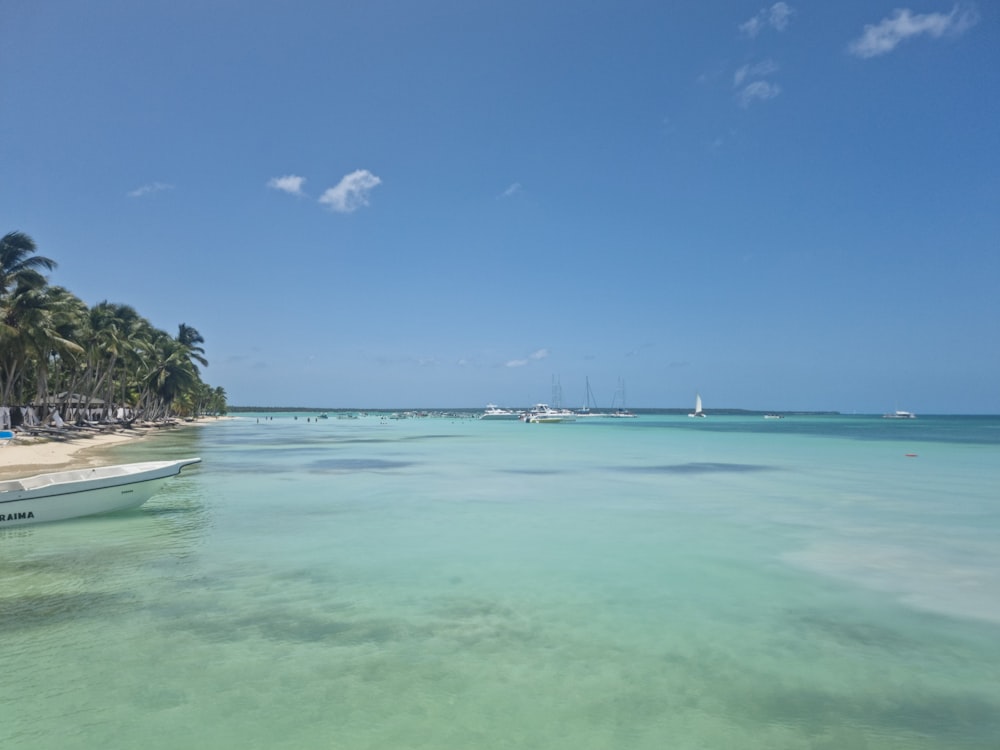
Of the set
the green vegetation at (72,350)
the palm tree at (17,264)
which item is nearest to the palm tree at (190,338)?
the green vegetation at (72,350)

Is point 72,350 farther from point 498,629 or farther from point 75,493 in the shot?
point 498,629

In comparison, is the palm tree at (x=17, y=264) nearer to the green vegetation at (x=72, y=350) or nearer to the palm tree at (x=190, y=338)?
the green vegetation at (x=72, y=350)

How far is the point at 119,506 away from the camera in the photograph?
1191 centimetres

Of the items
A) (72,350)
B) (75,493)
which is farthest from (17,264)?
(75,493)

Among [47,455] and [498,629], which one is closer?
[498,629]

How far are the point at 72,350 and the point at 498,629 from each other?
36467 millimetres

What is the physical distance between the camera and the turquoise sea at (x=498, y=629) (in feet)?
14.2

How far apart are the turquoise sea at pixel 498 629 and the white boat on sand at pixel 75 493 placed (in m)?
0.31

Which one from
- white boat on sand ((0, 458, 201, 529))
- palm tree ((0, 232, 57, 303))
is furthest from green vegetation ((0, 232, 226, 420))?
white boat on sand ((0, 458, 201, 529))

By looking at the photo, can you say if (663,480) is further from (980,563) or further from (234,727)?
(234,727)

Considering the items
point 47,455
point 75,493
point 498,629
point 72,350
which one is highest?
point 72,350

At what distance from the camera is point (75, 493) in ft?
36.2

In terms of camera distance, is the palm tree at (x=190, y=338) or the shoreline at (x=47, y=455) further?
the palm tree at (x=190, y=338)

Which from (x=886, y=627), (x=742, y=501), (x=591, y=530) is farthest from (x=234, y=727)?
(x=742, y=501)
